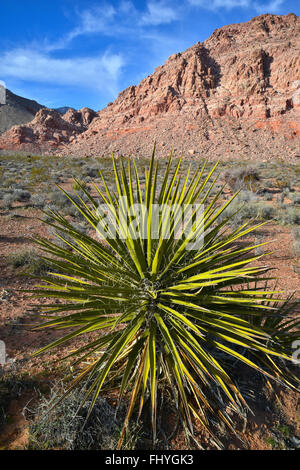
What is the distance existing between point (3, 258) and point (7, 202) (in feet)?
15.2

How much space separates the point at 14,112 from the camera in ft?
242

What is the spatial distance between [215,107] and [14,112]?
6106cm

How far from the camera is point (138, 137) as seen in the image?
5062cm

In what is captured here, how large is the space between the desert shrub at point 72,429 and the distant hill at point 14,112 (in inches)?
3104

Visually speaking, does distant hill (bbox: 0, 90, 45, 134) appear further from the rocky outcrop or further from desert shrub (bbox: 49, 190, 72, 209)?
desert shrub (bbox: 49, 190, 72, 209)

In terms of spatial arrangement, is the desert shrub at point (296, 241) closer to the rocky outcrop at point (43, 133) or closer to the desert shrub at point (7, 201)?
the desert shrub at point (7, 201)

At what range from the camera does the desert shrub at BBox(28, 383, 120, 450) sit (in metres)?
1.79

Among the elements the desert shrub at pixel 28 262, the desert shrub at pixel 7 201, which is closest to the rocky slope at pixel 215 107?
the desert shrub at pixel 7 201

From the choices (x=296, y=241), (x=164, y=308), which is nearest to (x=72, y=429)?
(x=164, y=308)

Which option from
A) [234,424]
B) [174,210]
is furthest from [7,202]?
[234,424]

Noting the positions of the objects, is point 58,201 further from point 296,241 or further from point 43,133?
point 43,133

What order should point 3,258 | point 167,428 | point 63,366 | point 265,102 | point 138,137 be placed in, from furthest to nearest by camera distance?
point 138,137 → point 265,102 → point 3,258 → point 63,366 → point 167,428
